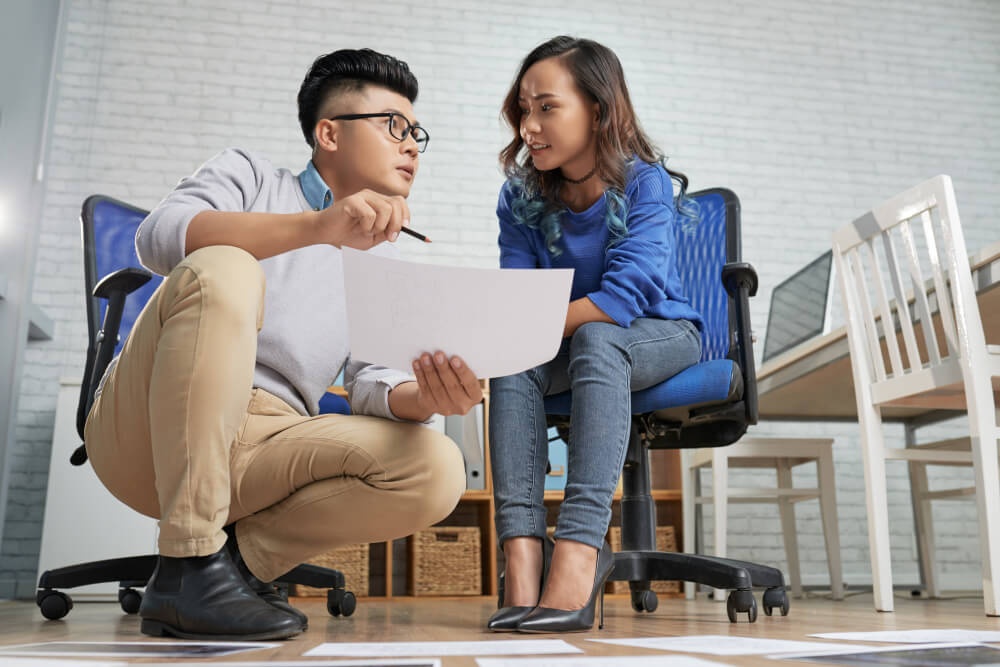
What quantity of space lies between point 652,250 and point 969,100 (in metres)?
4.07

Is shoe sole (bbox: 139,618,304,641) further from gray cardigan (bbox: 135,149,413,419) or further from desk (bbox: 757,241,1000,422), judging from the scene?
desk (bbox: 757,241,1000,422)

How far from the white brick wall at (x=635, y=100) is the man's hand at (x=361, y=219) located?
288 cm

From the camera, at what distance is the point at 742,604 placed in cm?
157

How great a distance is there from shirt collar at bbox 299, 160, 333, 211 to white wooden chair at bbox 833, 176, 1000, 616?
4.05ft

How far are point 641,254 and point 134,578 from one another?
142 centimetres

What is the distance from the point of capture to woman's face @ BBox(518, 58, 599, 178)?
1610mm

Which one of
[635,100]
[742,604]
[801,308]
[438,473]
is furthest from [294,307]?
[635,100]

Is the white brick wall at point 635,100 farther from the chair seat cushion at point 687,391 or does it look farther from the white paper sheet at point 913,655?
the white paper sheet at point 913,655

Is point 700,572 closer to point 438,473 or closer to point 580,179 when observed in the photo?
point 438,473

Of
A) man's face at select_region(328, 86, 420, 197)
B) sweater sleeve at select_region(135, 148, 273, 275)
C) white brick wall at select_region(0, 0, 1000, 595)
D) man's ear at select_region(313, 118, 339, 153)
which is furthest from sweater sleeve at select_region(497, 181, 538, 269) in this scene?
white brick wall at select_region(0, 0, 1000, 595)

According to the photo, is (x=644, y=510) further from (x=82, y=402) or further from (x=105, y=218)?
(x=105, y=218)

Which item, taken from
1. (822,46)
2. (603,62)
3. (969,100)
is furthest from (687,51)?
(603,62)

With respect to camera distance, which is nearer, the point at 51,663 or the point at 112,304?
the point at 51,663

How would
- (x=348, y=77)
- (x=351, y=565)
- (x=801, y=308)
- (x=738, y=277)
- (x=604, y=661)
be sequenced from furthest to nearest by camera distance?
(x=801, y=308), (x=351, y=565), (x=738, y=277), (x=348, y=77), (x=604, y=661)
